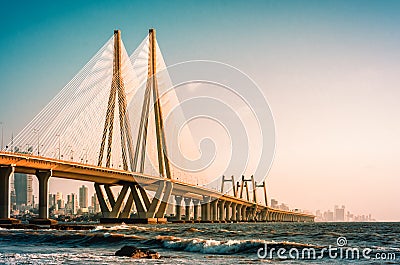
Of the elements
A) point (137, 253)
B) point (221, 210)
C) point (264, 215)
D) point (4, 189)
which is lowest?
point (264, 215)

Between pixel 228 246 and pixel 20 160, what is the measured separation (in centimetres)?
3257

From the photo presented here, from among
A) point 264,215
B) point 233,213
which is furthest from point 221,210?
point 264,215

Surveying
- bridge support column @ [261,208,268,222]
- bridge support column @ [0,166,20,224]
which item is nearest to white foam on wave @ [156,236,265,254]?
bridge support column @ [0,166,20,224]


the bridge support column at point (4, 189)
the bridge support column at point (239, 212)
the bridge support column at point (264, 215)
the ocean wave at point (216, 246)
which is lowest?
the bridge support column at point (264, 215)

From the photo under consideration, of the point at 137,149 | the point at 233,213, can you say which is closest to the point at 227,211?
the point at 233,213

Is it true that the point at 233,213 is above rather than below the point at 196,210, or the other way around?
below

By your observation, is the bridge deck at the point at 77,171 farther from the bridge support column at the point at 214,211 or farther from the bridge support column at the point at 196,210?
the bridge support column at the point at 214,211

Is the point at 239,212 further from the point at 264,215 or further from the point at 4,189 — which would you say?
the point at 4,189

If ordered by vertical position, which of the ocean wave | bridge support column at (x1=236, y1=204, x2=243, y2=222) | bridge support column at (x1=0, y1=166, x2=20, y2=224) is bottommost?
bridge support column at (x1=236, y1=204, x2=243, y2=222)

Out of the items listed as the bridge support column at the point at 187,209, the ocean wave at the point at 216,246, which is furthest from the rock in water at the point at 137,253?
the bridge support column at the point at 187,209

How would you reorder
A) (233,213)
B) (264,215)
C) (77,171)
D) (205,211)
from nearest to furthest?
1. (77,171)
2. (205,211)
3. (233,213)
4. (264,215)

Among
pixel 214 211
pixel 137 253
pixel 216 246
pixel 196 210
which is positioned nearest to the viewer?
pixel 137 253

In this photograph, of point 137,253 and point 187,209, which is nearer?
point 137,253

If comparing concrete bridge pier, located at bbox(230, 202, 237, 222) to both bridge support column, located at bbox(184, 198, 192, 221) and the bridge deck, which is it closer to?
bridge support column, located at bbox(184, 198, 192, 221)
